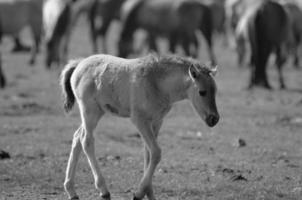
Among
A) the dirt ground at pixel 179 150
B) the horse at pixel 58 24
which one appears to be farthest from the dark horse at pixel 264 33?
the horse at pixel 58 24

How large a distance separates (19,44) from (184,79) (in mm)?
21485

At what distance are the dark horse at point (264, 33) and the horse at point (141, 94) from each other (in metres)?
10.4

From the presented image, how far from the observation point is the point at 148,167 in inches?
322

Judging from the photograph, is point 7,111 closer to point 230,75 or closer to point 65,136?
point 65,136

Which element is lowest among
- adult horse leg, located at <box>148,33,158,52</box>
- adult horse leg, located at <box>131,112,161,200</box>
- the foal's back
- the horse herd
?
adult horse leg, located at <box>148,33,158,52</box>

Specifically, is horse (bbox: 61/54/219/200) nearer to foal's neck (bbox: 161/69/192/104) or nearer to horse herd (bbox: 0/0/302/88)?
foal's neck (bbox: 161/69/192/104)

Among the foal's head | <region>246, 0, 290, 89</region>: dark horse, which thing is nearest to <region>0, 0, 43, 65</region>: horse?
<region>246, 0, 290, 89</region>: dark horse

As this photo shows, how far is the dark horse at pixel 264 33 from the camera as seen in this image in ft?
62.0

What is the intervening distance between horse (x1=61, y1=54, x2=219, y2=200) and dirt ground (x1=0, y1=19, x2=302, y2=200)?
2.18 feet

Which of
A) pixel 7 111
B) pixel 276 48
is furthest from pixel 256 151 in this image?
pixel 276 48

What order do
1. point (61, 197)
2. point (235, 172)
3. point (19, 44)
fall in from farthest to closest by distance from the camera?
1. point (19, 44)
2. point (235, 172)
3. point (61, 197)

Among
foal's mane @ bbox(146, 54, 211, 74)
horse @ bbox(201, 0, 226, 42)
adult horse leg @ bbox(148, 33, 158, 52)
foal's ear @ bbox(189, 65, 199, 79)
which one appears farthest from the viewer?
horse @ bbox(201, 0, 226, 42)

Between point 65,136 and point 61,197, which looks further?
point 65,136

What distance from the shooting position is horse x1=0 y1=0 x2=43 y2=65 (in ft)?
81.0
